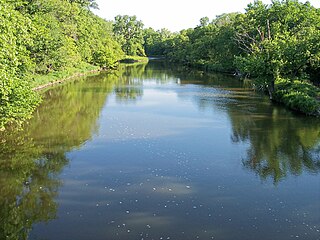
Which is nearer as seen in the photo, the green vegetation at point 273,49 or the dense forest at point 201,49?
the dense forest at point 201,49

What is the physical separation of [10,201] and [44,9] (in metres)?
43.4

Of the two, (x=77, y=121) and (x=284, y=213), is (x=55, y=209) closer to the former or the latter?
(x=284, y=213)

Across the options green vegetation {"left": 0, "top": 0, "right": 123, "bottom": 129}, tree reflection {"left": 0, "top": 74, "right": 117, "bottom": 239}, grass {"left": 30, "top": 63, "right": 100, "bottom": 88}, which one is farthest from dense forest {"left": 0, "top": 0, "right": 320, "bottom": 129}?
tree reflection {"left": 0, "top": 74, "right": 117, "bottom": 239}

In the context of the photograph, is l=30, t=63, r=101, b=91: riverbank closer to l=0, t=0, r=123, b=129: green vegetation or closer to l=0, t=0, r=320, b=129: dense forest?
l=0, t=0, r=123, b=129: green vegetation

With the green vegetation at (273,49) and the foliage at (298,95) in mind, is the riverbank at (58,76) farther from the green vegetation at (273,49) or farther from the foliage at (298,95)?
the foliage at (298,95)

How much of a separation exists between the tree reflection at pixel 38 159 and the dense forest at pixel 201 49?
5.66 feet

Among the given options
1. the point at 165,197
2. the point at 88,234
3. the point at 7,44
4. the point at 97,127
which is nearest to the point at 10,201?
the point at 88,234

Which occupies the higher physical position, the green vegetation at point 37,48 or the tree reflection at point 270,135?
the green vegetation at point 37,48

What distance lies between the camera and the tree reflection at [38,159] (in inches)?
506

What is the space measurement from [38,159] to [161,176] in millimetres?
6606

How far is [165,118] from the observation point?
2872cm

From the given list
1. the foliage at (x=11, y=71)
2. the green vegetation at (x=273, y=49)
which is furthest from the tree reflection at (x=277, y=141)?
the foliage at (x=11, y=71)

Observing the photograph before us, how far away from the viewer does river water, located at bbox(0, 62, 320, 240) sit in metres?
12.0

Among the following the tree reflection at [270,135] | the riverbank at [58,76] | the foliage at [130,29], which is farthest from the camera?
the foliage at [130,29]
